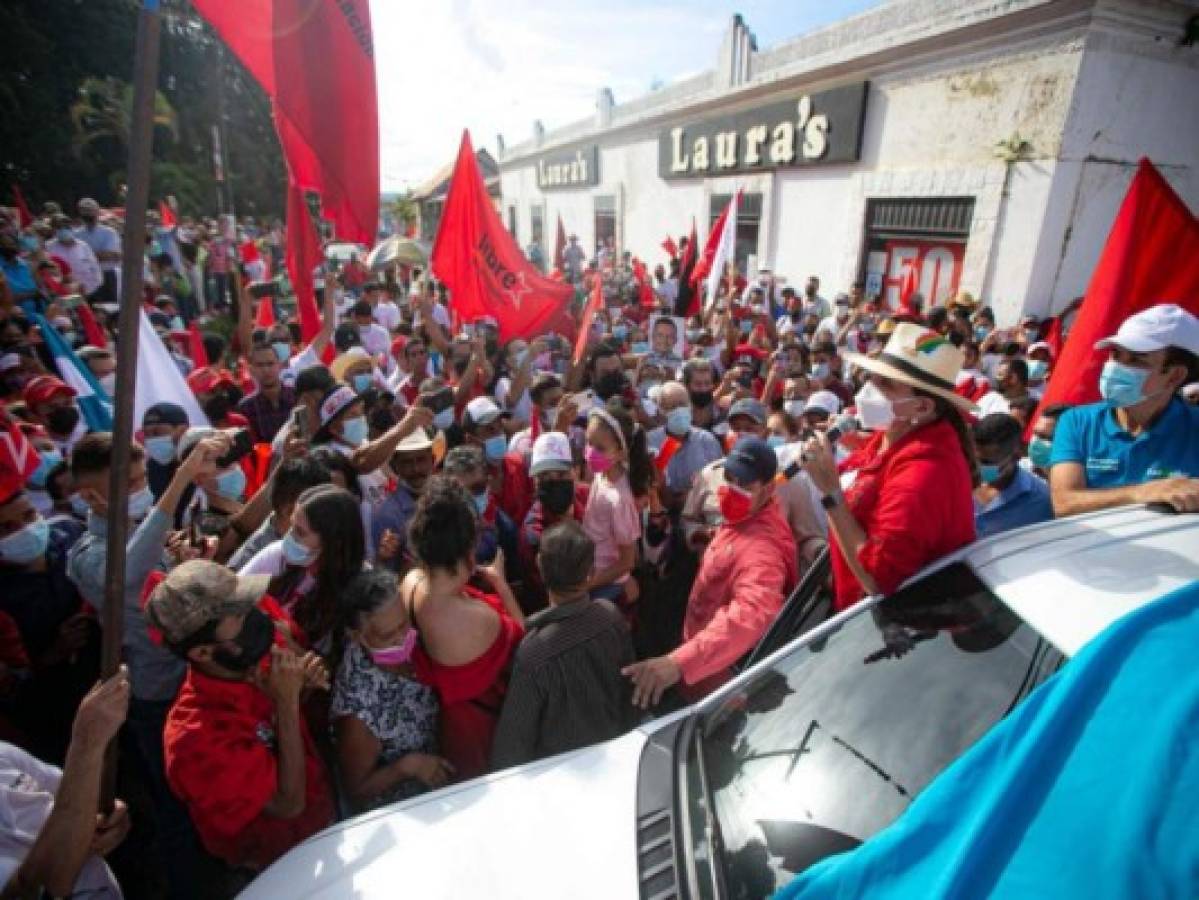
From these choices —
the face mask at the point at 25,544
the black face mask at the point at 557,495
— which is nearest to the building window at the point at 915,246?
the black face mask at the point at 557,495

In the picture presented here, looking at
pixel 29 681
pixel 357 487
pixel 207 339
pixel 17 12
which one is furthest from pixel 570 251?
pixel 17 12

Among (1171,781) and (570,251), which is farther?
(570,251)

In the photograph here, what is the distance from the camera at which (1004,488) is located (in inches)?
124

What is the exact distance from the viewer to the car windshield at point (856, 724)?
1.35 m

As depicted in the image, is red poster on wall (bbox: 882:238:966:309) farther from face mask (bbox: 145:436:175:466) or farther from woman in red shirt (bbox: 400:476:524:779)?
face mask (bbox: 145:436:175:466)

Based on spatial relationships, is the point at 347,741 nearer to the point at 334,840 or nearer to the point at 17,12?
the point at 334,840

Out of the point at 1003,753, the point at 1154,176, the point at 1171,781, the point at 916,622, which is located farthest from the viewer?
the point at 1154,176

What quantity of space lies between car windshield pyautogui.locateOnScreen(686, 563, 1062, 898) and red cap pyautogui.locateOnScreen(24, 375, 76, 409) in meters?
4.81

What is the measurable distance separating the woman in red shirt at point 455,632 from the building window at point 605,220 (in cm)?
2381

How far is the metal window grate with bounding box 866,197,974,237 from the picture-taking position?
10188mm

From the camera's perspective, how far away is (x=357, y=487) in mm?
3453

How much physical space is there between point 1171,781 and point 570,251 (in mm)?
18546

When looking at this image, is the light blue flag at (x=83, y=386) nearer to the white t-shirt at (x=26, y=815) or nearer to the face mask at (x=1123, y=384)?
the white t-shirt at (x=26, y=815)

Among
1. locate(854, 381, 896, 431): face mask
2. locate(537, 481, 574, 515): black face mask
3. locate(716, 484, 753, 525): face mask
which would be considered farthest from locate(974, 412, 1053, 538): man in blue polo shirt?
locate(537, 481, 574, 515): black face mask
